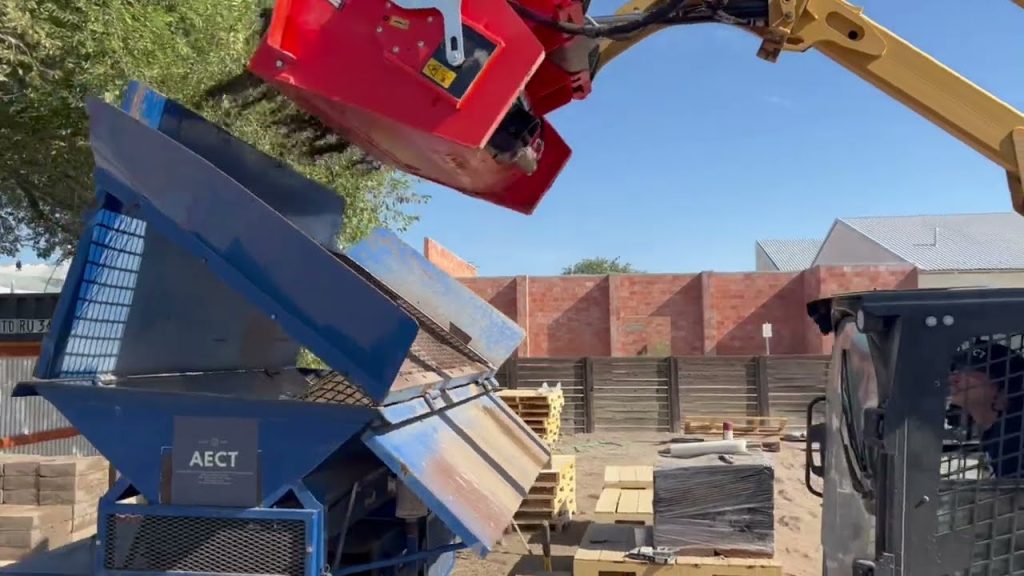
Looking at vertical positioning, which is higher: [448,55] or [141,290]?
[448,55]

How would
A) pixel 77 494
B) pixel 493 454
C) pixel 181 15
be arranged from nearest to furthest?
pixel 493 454 → pixel 77 494 → pixel 181 15

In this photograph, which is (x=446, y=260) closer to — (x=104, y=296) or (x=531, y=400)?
(x=531, y=400)

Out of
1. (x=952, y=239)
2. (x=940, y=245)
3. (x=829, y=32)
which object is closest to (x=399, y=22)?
(x=829, y=32)

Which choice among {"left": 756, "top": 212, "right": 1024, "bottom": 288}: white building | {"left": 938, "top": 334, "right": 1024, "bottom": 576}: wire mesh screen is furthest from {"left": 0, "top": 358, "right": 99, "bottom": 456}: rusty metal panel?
{"left": 756, "top": 212, "right": 1024, "bottom": 288}: white building

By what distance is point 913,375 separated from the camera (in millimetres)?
2295

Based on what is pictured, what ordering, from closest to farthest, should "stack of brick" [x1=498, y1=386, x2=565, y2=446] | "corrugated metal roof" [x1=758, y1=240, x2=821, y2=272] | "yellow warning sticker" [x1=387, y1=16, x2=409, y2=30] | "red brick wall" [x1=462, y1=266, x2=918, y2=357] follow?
"yellow warning sticker" [x1=387, y1=16, x2=409, y2=30] → "stack of brick" [x1=498, y1=386, x2=565, y2=446] → "red brick wall" [x1=462, y1=266, x2=918, y2=357] → "corrugated metal roof" [x1=758, y1=240, x2=821, y2=272]

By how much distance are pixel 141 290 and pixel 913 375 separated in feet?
9.43

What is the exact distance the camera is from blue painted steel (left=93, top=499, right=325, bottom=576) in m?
2.65

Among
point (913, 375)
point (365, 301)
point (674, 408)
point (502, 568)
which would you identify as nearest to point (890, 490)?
point (913, 375)

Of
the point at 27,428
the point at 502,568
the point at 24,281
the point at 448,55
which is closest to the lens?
the point at 448,55

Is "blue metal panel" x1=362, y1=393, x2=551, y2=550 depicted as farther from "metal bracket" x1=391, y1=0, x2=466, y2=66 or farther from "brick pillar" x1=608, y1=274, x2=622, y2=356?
"brick pillar" x1=608, y1=274, x2=622, y2=356

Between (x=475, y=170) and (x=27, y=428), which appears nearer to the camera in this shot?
(x=475, y=170)

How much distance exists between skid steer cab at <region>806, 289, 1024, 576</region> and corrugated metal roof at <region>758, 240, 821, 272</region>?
1770 inches

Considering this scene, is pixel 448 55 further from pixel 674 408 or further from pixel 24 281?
pixel 24 281
